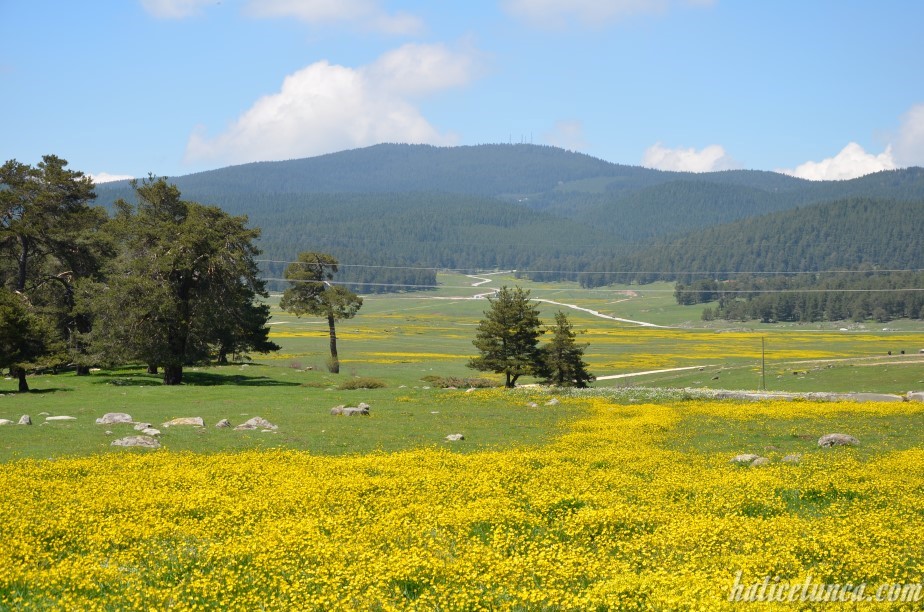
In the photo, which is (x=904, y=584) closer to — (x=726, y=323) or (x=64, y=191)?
(x=64, y=191)

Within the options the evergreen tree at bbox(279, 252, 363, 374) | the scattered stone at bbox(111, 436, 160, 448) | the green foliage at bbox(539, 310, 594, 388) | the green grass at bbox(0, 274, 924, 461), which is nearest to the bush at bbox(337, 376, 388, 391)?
the green grass at bbox(0, 274, 924, 461)

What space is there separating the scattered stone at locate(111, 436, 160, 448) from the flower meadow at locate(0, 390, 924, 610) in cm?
219

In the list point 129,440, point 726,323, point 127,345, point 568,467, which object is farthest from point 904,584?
point 726,323

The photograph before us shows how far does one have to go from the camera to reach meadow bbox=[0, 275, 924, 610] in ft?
39.6

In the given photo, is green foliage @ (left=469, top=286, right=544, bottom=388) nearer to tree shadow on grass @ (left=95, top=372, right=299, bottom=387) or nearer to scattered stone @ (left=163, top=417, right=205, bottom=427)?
tree shadow on grass @ (left=95, top=372, right=299, bottom=387)

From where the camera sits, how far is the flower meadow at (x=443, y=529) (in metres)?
11.9

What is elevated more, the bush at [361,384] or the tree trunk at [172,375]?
the tree trunk at [172,375]

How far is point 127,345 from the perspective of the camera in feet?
176

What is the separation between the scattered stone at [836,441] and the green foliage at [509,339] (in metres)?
34.8

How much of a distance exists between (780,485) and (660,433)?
13026 mm

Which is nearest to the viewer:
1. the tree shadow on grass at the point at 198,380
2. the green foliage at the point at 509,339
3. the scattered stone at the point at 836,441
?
the scattered stone at the point at 836,441

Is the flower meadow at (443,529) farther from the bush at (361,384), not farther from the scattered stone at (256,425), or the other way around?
the bush at (361,384)

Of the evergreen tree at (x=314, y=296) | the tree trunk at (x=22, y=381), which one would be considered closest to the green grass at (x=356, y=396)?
the tree trunk at (x=22, y=381)

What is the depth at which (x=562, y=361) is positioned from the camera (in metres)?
63.0
